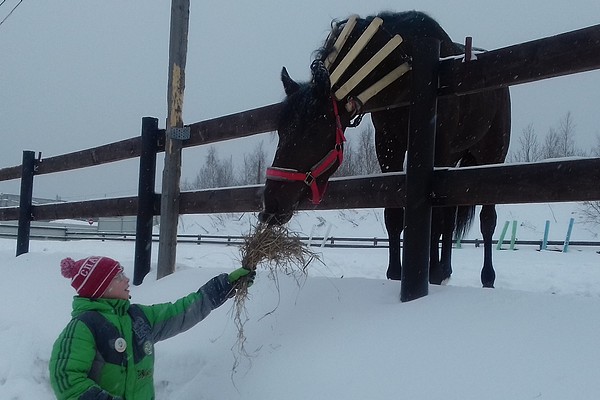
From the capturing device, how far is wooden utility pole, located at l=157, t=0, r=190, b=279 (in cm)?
440

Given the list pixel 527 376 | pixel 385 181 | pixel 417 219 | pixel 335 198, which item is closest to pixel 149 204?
pixel 335 198

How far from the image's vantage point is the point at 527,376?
1.73m

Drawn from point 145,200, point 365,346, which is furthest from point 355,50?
point 145,200

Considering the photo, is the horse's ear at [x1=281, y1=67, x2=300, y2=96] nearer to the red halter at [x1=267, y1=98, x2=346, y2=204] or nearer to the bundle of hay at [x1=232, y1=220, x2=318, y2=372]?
the red halter at [x1=267, y1=98, x2=346, y2=204]

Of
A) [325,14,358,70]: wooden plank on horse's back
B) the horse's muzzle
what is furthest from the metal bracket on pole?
the horse's muzzle

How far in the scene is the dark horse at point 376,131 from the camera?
2836mm

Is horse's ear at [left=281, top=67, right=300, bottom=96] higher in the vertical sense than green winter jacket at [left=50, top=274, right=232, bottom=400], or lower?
higher

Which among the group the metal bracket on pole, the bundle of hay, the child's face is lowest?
the child's face

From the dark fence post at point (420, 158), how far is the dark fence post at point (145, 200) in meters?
2.77

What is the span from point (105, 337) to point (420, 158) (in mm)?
1683

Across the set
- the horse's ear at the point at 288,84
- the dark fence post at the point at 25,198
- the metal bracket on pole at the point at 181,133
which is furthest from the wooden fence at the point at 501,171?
the dark fence post at the point at 25,198

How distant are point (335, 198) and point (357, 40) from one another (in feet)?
3.46

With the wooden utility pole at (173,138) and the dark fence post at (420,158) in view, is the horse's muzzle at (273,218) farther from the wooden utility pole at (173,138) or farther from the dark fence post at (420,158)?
the wooden utility pole at (173,138)

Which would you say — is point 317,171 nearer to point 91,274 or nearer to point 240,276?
point 240,276
